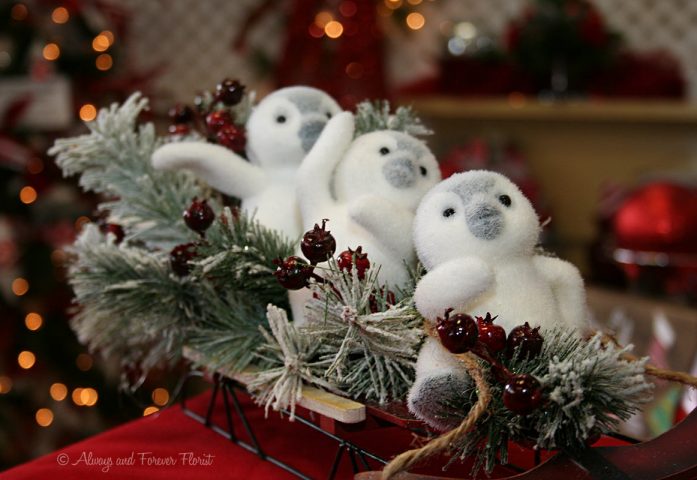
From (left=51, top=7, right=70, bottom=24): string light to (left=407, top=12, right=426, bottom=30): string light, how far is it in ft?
2.95

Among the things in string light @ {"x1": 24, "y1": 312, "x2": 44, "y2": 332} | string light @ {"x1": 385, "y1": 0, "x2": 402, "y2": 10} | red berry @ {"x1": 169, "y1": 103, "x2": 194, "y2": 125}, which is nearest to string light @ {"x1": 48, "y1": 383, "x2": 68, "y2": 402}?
string light @ {"x1": 24, "y1": 312, "x2": 44, "y2": 332}

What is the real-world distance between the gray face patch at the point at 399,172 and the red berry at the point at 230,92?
16 cm

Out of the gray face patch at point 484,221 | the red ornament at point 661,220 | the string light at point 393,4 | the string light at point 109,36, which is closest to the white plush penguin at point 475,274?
the gray face patch at point 484,221

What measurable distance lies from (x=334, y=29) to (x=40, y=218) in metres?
0.78

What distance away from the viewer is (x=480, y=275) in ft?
1.63

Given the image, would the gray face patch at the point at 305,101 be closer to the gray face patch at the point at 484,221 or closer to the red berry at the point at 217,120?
the red berry at the point at 217,120

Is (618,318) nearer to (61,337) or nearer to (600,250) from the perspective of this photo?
(600,250)

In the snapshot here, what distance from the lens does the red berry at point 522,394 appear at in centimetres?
44

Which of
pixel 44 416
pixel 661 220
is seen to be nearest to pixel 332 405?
pixel 661 220

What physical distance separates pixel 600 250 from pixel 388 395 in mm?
1146

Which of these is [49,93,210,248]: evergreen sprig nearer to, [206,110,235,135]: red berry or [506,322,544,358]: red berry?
[206,110,235,135]: red berry

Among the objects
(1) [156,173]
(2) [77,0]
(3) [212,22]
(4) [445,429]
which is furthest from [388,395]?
(3) [212,22]

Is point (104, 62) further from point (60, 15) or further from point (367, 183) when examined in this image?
point (367, 183)

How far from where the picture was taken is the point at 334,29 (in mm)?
1858
